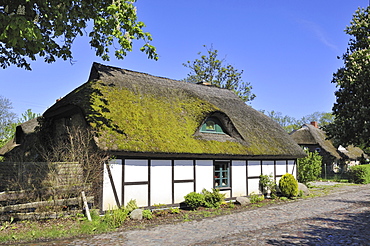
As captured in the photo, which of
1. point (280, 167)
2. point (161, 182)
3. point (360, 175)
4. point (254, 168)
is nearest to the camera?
point (161, 182)

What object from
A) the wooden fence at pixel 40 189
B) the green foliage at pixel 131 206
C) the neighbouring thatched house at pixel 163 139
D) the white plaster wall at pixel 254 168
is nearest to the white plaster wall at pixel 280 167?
the neighbouring thatched house at pixel 163 139

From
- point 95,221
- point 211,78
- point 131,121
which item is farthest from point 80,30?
point 211,78

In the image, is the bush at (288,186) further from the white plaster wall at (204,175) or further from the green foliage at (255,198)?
the white plaster wall at (204,175)

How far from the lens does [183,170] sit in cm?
1397

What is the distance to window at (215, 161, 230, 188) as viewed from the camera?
1554 cm

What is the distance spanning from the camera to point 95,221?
1026 centimetres

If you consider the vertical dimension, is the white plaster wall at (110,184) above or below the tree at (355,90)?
below

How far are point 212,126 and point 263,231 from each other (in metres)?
7.53

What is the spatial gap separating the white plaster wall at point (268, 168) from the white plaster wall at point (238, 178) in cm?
163

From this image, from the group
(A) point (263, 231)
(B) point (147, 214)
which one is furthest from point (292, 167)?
(B) point (147, 214)

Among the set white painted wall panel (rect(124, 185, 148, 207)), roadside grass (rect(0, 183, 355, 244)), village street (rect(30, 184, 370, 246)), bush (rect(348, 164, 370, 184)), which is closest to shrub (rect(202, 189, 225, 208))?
roadside grass (rect(0, 183, 355, 244))

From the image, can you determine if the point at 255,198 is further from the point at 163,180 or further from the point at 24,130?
the point at 24,130

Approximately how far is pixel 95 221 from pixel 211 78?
93.0ft

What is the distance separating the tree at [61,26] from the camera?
757 centimetres
